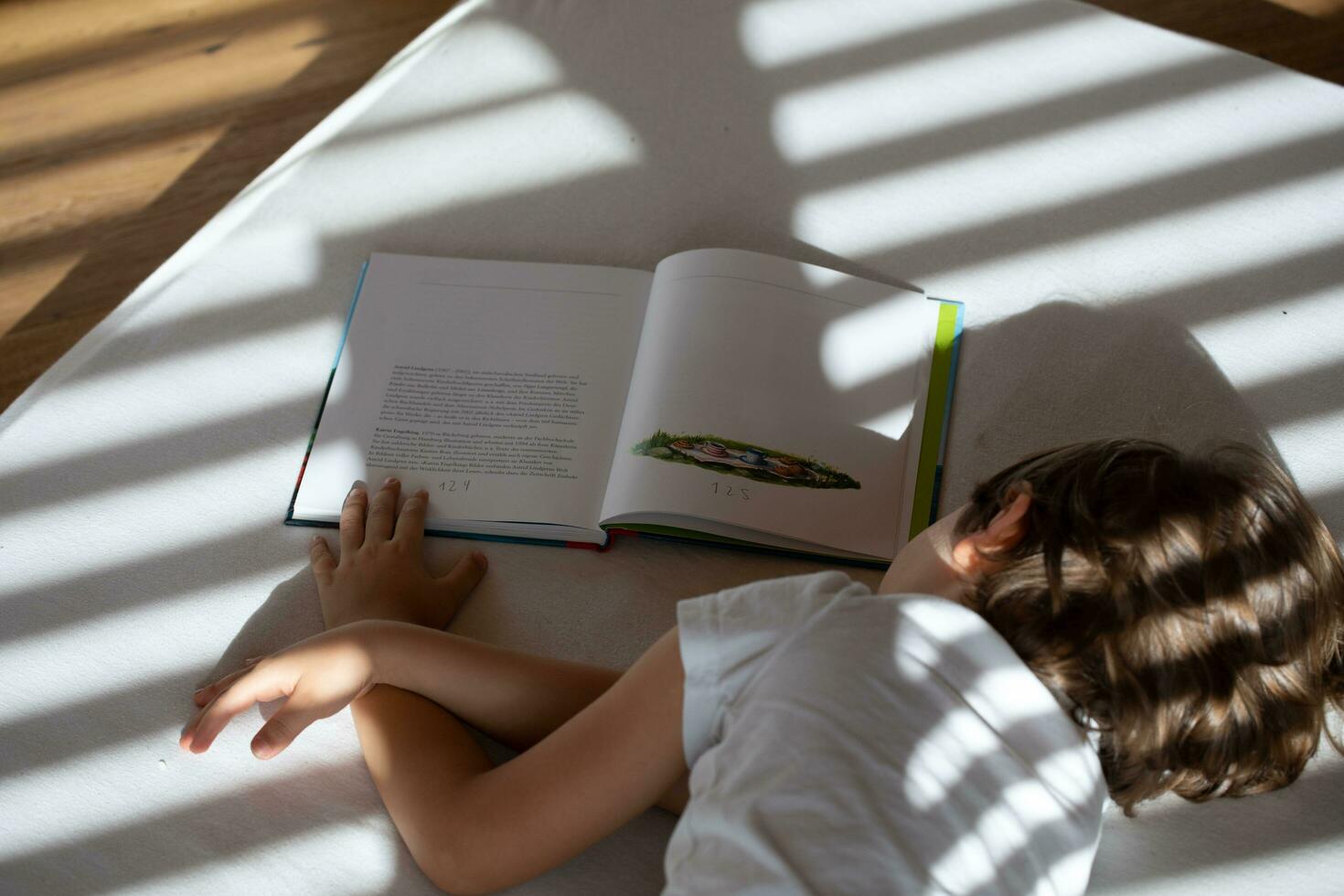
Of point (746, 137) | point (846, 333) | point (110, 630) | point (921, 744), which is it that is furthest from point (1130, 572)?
point (110, 630)

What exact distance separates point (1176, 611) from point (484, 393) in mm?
537

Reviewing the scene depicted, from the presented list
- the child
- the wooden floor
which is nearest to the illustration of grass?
the child

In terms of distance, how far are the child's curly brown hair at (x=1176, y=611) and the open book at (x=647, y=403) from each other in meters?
0.19

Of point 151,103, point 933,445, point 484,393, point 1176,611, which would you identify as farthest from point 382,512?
point 151,103

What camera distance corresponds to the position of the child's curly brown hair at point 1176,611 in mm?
604

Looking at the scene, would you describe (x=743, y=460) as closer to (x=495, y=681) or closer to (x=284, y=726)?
(x=495, y=681)

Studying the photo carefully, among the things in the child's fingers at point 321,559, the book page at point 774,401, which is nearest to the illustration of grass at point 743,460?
the book page at point 774,401

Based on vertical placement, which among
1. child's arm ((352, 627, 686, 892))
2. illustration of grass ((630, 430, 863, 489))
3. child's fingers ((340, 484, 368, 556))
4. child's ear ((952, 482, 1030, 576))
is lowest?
child's arm ((352, 627, 686, 892))

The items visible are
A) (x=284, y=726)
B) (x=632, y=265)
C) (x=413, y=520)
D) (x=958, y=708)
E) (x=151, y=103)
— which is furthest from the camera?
(x=151, y=103)

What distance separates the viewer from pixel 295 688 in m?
0.73

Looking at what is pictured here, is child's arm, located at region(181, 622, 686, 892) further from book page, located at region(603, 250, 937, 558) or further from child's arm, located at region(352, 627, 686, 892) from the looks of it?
book page, located at region(603, 250, 937, 558)

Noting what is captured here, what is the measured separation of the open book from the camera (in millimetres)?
816

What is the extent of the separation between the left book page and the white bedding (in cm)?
3

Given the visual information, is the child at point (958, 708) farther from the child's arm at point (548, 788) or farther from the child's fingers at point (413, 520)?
the child's fingers at point (413, 520)
